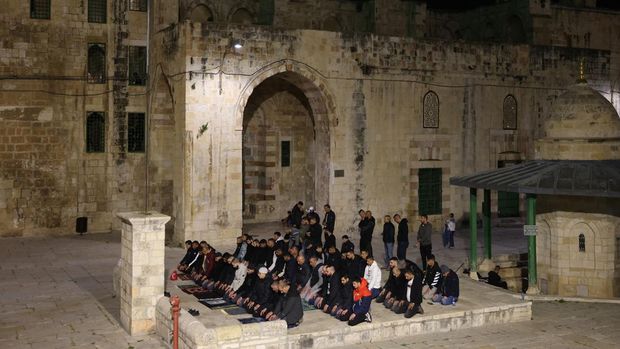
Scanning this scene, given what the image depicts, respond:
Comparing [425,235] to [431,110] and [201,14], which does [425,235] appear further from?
[201,14]

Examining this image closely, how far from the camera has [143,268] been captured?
39.3ft

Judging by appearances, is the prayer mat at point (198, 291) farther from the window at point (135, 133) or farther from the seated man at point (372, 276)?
the window at point (135, 133)

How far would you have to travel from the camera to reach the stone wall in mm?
15961

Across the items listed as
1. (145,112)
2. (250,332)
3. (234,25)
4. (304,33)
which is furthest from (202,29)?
(250,332)

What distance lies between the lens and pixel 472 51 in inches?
960

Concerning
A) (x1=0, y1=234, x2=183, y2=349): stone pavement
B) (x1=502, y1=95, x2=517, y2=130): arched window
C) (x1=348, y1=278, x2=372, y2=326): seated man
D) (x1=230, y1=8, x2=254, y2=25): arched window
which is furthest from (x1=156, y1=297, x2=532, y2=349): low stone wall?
(x1=230, y1=8, x2=254, y2=25): arched window

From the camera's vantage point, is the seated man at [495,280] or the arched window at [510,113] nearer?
the seated man at [495,280]

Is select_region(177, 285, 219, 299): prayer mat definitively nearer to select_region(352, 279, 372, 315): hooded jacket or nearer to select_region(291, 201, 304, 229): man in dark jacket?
select_region(352, 279, 372, 315): hooded jacket

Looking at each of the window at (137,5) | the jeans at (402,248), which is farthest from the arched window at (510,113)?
the window at (137,5)

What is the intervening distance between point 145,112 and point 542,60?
14.4 meters

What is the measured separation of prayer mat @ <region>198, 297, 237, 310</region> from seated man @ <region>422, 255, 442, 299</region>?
3.70 meters

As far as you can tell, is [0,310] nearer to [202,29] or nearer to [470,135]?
[202,29]

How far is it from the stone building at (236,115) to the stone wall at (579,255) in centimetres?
723

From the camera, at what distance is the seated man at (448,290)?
43.2 ft
